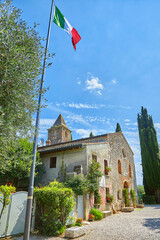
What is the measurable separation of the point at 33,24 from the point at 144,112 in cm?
3441

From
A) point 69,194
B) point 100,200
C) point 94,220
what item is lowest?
point 94,220

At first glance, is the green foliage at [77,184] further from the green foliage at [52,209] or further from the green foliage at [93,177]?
the green foliage at [52,209]

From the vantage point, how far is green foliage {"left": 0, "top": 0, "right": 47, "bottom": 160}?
4.99 meters

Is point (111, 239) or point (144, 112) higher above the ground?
point (144, 112)

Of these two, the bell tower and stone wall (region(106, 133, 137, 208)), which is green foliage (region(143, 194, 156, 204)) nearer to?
stone wall (region(106, 133, 137, 208))

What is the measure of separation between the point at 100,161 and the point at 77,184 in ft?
15.6

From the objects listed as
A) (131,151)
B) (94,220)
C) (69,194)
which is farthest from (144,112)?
(69,194)

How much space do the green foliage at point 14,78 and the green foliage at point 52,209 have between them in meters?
4.57

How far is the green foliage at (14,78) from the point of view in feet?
16.4

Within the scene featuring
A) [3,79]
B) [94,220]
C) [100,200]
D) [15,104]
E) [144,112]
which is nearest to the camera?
[3,79]

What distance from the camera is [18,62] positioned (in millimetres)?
5152

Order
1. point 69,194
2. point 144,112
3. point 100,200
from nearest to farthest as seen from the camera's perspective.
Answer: point 69,194 → point 100,200 → point 144,112

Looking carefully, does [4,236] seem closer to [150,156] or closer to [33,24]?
[33,24]

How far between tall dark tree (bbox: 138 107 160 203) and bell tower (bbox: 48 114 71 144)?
560 inches
